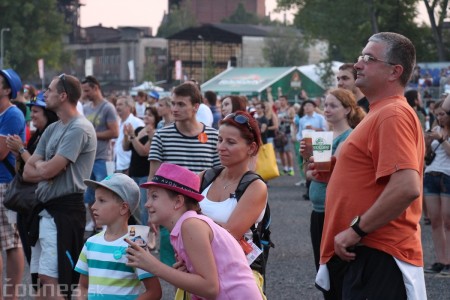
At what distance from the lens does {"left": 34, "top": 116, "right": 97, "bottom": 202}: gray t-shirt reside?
A: 275 inches

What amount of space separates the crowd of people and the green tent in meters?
50.8

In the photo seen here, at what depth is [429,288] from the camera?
30.2ft

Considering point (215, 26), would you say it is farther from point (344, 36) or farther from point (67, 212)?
point (67, 212)

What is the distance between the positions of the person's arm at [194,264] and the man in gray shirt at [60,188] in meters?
2.50

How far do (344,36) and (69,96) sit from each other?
49774mm

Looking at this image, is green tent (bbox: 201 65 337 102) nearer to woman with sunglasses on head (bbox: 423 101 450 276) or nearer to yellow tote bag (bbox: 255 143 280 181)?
woman with sunglasses on head (bbox: 423 101 450 276)

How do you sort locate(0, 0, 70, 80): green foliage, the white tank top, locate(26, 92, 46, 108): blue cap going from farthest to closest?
locate(0, 0, 70, 80): green foliage < locate(26, 92, 46, 108): blue cap < the white tank top

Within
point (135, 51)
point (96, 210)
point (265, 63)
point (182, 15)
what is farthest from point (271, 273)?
point (182, 15)

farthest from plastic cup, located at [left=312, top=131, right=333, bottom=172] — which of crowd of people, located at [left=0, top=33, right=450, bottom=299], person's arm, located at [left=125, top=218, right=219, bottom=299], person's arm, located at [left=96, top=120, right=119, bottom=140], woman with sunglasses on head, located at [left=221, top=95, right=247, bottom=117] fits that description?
person's arm, located at [left=96, top=120, right=119, bottom=140]

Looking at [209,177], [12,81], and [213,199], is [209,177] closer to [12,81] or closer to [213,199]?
[213,199]

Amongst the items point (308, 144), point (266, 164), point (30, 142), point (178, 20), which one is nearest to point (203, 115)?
point (266, 164)

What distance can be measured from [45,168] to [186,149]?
103cm

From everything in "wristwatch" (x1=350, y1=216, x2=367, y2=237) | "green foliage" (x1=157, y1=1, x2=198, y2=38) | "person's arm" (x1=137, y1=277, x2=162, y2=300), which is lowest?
"person's arm" (x1=137, y1=277, x2=162, y2=300)

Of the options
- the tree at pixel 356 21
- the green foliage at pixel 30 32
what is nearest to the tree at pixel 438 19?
the tree at pixel 356 21
